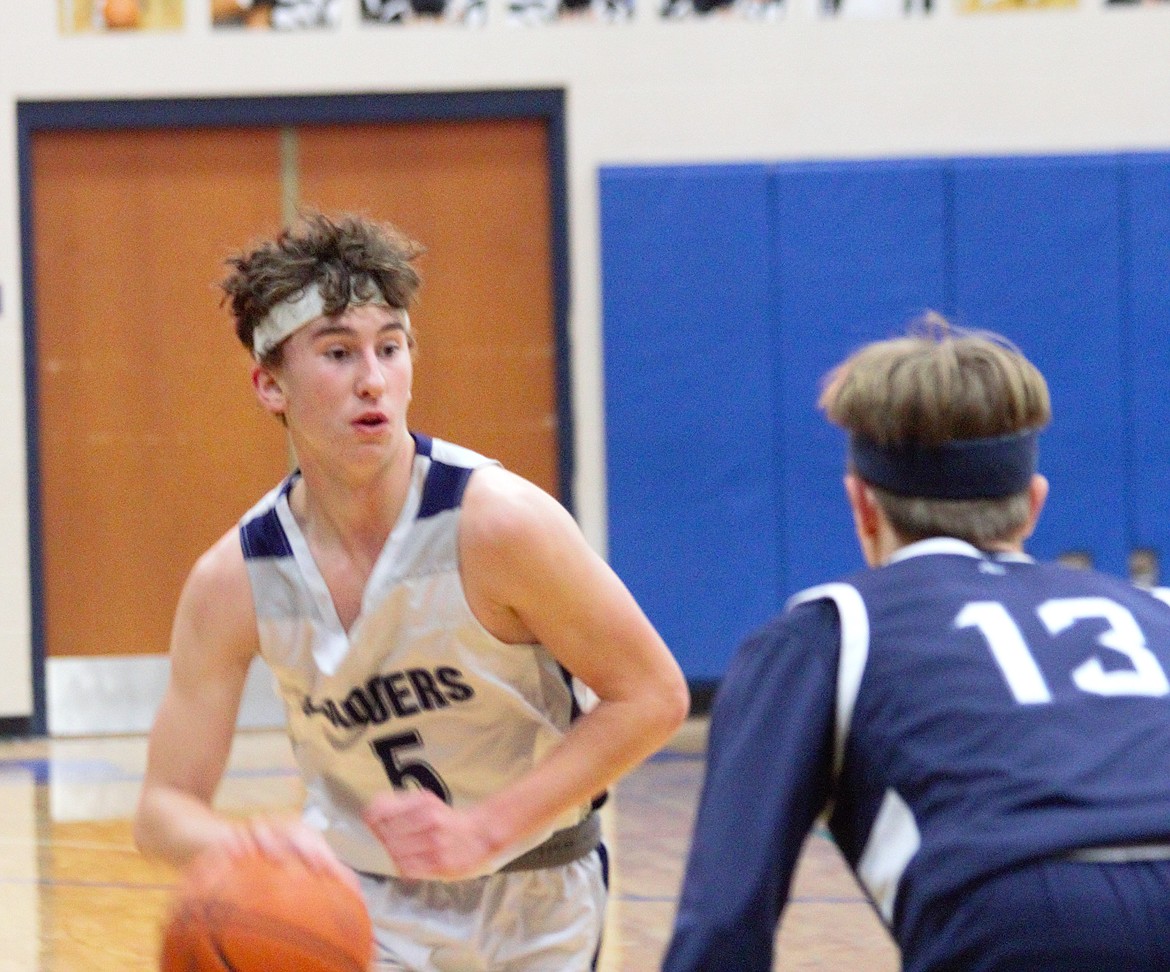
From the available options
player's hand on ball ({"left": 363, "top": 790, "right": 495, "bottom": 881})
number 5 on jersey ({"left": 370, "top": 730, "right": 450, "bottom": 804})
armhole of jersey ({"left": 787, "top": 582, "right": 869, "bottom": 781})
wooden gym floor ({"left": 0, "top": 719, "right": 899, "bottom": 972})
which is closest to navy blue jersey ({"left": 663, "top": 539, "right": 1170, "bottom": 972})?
armhole of jersey ({"left": 787, "top": 582, "right": 869, "bottom": 781})

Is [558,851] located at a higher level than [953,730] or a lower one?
lower

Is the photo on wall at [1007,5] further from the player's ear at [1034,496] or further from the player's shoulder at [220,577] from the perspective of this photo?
the player's ear at [1034,496]

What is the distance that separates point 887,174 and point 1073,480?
1.75 metres

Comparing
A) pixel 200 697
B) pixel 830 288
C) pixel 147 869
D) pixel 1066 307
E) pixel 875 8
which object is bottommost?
pixel 147 869

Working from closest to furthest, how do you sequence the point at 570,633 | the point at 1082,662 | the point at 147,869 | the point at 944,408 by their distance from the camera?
the point at 1082,662 → the point at 944,408 → the point at 570,633 → the point at 147,869

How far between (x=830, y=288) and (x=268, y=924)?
6356 mm

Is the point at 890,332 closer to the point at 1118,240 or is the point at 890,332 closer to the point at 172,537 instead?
the point at 1118,240

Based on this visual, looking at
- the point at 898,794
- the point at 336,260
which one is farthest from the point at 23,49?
the point at 898,794

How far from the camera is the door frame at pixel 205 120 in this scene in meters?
8.27

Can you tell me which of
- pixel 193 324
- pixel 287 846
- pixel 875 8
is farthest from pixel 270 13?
pixel 287 846

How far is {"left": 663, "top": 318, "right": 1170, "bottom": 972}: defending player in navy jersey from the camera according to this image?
5.35 feet

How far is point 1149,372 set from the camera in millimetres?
8180

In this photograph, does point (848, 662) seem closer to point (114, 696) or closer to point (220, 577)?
point (220, 577)

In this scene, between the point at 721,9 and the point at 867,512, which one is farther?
the point at 721,9
